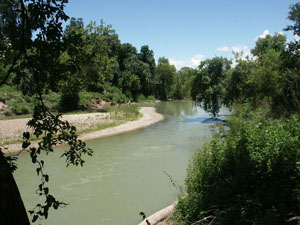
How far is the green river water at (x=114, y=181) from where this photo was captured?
8.53m

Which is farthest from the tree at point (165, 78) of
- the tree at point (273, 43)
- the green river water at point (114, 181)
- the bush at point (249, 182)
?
the bush at point (249, 182)

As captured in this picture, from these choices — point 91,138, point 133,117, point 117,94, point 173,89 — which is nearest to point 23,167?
point 91,138

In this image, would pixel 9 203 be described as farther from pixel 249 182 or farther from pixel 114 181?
pixel 114 181

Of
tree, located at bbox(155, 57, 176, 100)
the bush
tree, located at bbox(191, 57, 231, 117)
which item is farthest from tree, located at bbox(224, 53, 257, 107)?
tree, located at bbox(155, 57, 176, 100)

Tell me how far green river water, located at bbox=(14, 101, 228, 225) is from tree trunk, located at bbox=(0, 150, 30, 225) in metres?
6.47

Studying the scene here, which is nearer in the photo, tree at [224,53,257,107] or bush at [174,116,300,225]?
bush at [174,116,300,225]

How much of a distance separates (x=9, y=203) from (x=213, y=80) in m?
26.4

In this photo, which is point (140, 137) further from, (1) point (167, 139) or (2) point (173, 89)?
(2) point (173, 89)

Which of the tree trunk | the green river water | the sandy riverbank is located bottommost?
the green river water

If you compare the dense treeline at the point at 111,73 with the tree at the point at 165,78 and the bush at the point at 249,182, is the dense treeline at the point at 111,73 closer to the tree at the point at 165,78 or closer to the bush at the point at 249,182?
the tree at the point at 165,78

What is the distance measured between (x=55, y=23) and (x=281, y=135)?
552 centimetres

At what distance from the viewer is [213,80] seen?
26734 millimetres

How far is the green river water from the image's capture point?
853 centimetres

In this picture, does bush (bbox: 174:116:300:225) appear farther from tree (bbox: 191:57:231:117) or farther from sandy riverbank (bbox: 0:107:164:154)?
tree (bbox: 191:57:231:117)
